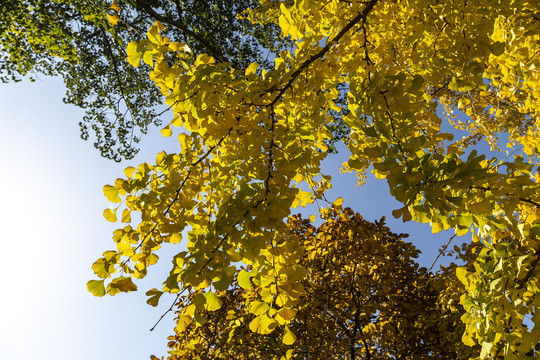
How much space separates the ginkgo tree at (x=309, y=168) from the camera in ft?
3.80

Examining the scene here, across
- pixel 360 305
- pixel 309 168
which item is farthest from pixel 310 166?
pixel 360 305

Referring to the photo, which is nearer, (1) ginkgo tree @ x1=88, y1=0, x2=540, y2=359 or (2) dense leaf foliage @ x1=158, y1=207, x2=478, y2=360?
(1) ginkgo tree @ x1=88, y1=0, x2=540, y2=359

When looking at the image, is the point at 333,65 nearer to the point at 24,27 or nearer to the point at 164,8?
the point at 164,8

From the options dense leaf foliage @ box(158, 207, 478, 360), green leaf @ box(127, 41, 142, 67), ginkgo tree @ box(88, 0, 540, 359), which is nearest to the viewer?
ginkgo tree @ box(88, 0, 540, 359)

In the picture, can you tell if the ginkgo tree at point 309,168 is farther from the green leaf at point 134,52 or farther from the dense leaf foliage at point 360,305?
the dense leaf foliage at point 360,305

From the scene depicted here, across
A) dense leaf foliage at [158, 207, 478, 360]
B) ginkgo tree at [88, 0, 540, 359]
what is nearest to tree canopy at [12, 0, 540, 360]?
ginkgo tree at [88, 0, 540, 359]

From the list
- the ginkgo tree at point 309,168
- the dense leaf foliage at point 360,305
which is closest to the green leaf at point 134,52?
the ginkgo tree at point 309,168

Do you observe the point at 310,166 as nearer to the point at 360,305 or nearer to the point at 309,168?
the point at 309,168

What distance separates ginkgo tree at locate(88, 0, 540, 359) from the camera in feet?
3.80

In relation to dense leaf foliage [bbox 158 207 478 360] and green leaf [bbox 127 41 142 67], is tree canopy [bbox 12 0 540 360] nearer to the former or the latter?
green leaf [bbox 127 41 142 67]

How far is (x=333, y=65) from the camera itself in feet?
5.79

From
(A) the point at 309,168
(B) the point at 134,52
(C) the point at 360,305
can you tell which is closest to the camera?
(B) the point at 134,52

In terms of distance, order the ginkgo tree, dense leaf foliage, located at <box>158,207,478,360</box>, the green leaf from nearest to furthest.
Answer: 1. the ginkgo tree
2. the green leaf
3. dense leaf foliage, located at <box>158,207,478,360</box>

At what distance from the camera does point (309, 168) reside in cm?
181
